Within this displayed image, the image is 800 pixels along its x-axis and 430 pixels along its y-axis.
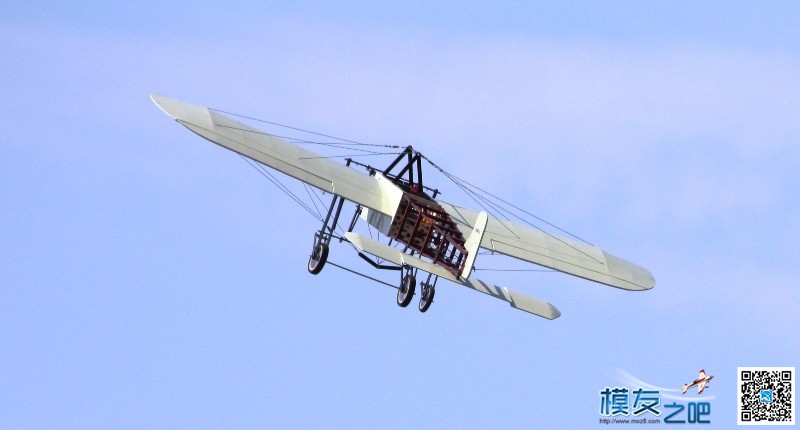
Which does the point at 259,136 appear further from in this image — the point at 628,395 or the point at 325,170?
the point at 628,395

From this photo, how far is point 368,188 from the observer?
46344mm

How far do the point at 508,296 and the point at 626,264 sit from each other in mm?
8021

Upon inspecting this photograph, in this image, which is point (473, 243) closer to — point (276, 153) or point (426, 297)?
point (426, 297)

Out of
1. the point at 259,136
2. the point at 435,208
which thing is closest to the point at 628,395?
the point at 435,208

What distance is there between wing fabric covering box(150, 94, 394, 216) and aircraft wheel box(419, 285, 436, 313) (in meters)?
2.95

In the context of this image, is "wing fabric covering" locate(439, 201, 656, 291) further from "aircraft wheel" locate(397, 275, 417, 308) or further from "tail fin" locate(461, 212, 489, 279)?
"aircraft wheel" locate(397, 275, 417, 308)

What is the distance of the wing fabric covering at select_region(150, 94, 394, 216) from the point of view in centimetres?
4444

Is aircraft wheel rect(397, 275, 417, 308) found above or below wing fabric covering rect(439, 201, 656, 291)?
below

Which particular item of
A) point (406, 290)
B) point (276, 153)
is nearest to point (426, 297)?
point (406, 290)

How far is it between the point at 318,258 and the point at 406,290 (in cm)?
283

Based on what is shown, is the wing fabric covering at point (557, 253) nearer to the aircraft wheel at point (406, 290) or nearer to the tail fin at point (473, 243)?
the tail fin at point (473, 243)

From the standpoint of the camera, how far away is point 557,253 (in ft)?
157

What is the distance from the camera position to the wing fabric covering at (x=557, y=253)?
4722 cm

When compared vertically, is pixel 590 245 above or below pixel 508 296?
above
